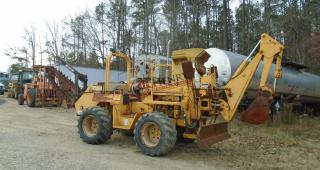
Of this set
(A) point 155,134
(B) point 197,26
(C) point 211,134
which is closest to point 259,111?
(C) point 211,134

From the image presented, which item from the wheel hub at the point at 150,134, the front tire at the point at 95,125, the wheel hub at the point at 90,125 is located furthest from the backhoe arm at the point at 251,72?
the wheel hub at the point at 90,125

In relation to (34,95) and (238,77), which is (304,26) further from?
(238,77)

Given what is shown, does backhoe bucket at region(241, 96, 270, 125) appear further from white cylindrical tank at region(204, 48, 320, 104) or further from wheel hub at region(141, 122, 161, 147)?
white cylindrical tank at region(204, 48, 320, 104)

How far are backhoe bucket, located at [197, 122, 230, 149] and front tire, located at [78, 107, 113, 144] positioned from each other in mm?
2610

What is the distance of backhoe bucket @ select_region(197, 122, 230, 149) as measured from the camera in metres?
8.34

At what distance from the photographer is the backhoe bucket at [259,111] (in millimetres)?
8508

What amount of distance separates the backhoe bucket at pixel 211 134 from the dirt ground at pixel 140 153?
1.31 ft

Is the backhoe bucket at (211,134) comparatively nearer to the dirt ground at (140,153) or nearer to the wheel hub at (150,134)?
the dirt ground at (140,153)

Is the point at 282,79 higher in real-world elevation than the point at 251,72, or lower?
higher

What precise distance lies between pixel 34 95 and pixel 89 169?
15.8 metres

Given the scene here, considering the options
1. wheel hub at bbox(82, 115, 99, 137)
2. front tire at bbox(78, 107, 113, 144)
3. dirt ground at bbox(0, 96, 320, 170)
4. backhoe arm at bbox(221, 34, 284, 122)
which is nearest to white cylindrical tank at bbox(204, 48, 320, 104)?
dirt ground at bbox(0, 96, 320, 170)

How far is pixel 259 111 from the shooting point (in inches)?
338

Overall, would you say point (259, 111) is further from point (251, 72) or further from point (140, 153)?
point (140, 153)

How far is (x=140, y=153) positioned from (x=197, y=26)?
34115 mm
